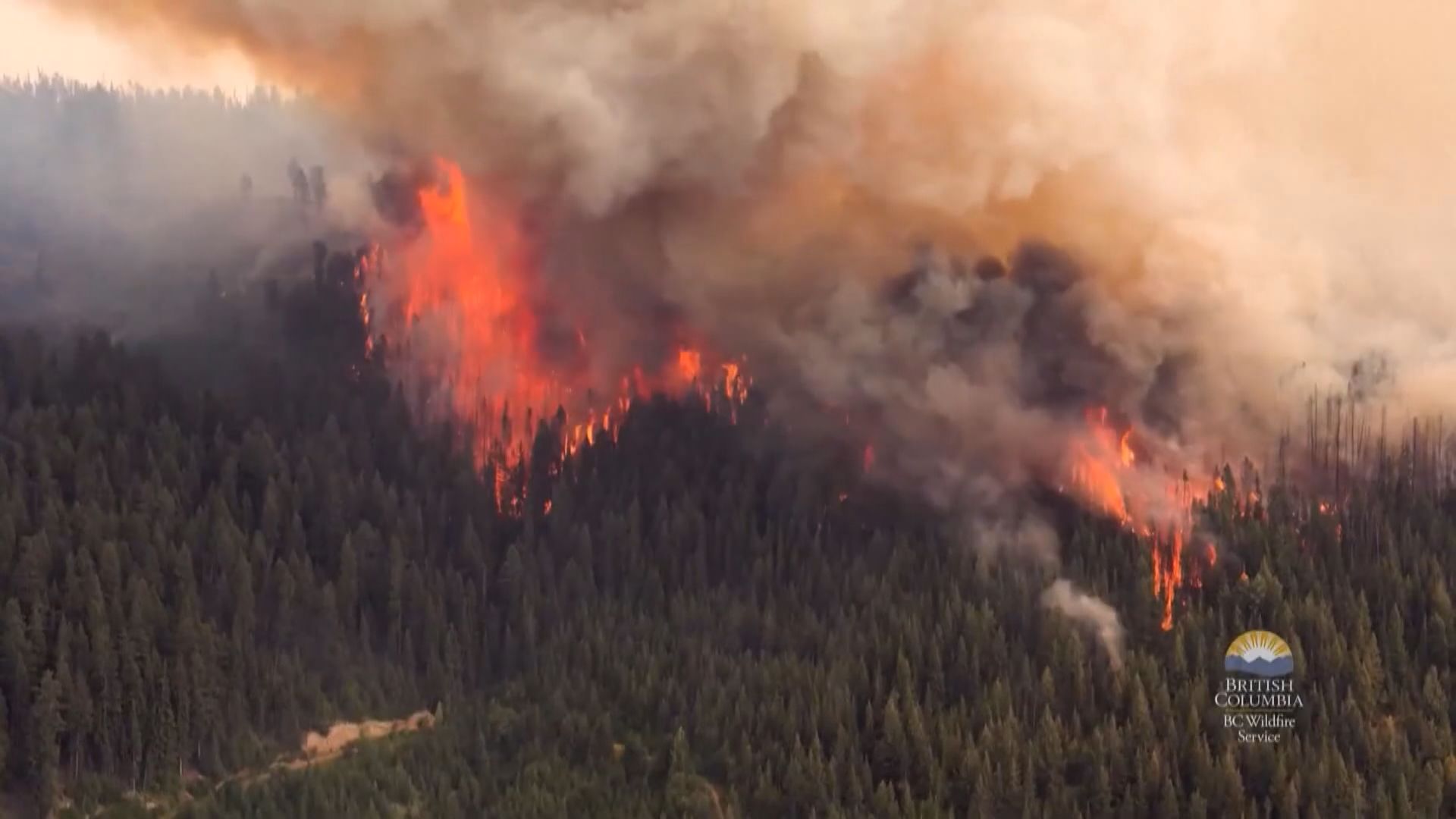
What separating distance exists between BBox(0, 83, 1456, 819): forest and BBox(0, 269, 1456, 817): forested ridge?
0.86ft

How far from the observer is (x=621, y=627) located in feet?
384

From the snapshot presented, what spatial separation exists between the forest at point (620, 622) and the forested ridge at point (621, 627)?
0.86 ft

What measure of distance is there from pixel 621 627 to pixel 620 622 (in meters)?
1.70

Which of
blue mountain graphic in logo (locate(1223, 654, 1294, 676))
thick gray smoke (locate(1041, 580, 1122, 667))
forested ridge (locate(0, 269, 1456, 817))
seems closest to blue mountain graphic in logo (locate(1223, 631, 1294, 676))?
blue mountain graphic in logo (locate(1223, 654, 1294, 676))

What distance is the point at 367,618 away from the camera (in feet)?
393

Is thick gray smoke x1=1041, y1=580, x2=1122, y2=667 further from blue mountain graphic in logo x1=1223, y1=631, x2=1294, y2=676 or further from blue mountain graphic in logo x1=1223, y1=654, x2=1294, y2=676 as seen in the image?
blue mountain graphic in logo x1=1223, y1=631, x2=1294, y2=676

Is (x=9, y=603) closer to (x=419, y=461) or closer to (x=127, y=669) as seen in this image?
(x=127, y=669)

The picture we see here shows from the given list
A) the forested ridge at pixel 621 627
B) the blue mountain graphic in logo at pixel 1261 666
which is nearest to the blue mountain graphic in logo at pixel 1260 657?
the blue mountain graphic in logo at pixel 1261 666

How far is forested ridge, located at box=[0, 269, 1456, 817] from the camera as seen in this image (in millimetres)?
98938

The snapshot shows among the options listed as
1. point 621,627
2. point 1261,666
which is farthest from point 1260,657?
point 621,627

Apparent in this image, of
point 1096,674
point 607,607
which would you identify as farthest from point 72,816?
point 1096,674

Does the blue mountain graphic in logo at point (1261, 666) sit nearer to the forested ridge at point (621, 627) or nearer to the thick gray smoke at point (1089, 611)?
the forested ridge at point (621, 627)

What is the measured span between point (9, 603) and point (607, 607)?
36482 mm

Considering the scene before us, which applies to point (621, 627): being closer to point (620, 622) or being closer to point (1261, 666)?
point (620, 622)
